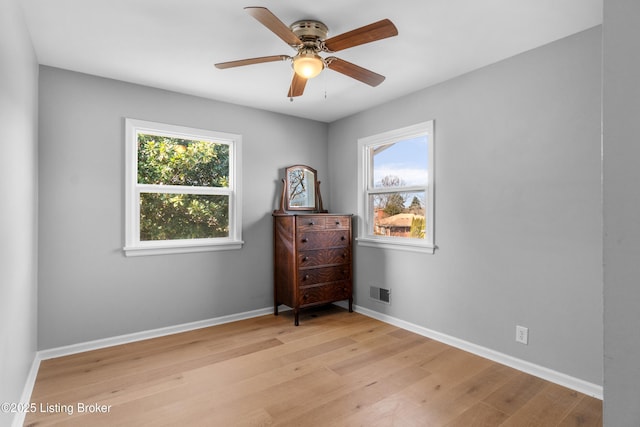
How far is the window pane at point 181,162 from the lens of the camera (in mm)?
3328

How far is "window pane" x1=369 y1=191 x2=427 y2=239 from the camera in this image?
3463 mm

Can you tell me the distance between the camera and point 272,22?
182 cm

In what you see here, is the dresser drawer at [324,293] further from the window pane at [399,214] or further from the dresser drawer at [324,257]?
the window pane at [399,214]

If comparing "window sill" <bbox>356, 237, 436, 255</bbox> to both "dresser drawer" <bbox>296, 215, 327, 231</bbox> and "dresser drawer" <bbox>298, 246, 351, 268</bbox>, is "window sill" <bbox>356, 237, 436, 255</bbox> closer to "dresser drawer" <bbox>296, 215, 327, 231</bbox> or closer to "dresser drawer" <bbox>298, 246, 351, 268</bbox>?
"dresser drawer" <bbox>298, 246, 351, 268</bbox>

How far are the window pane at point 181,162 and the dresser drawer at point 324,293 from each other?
4.83ft

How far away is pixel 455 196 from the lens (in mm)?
3047

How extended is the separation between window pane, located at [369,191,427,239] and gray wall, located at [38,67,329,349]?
1491mm

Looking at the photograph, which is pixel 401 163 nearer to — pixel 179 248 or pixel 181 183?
pixel 181 183

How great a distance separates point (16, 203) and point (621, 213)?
2580mm

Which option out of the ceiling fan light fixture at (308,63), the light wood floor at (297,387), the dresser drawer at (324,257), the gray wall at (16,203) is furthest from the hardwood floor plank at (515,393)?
the gray wall at (16,203)

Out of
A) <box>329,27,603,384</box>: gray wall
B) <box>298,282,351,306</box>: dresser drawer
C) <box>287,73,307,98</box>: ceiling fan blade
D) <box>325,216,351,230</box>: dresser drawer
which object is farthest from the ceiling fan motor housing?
<box>298,282,351,306</box>: dresser drawer

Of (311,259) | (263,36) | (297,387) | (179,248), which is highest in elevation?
(263,36)

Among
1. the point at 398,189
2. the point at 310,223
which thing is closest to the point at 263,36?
the point at 310,223

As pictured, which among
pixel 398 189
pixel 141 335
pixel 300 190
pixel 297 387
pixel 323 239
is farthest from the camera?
pixel 300 190
